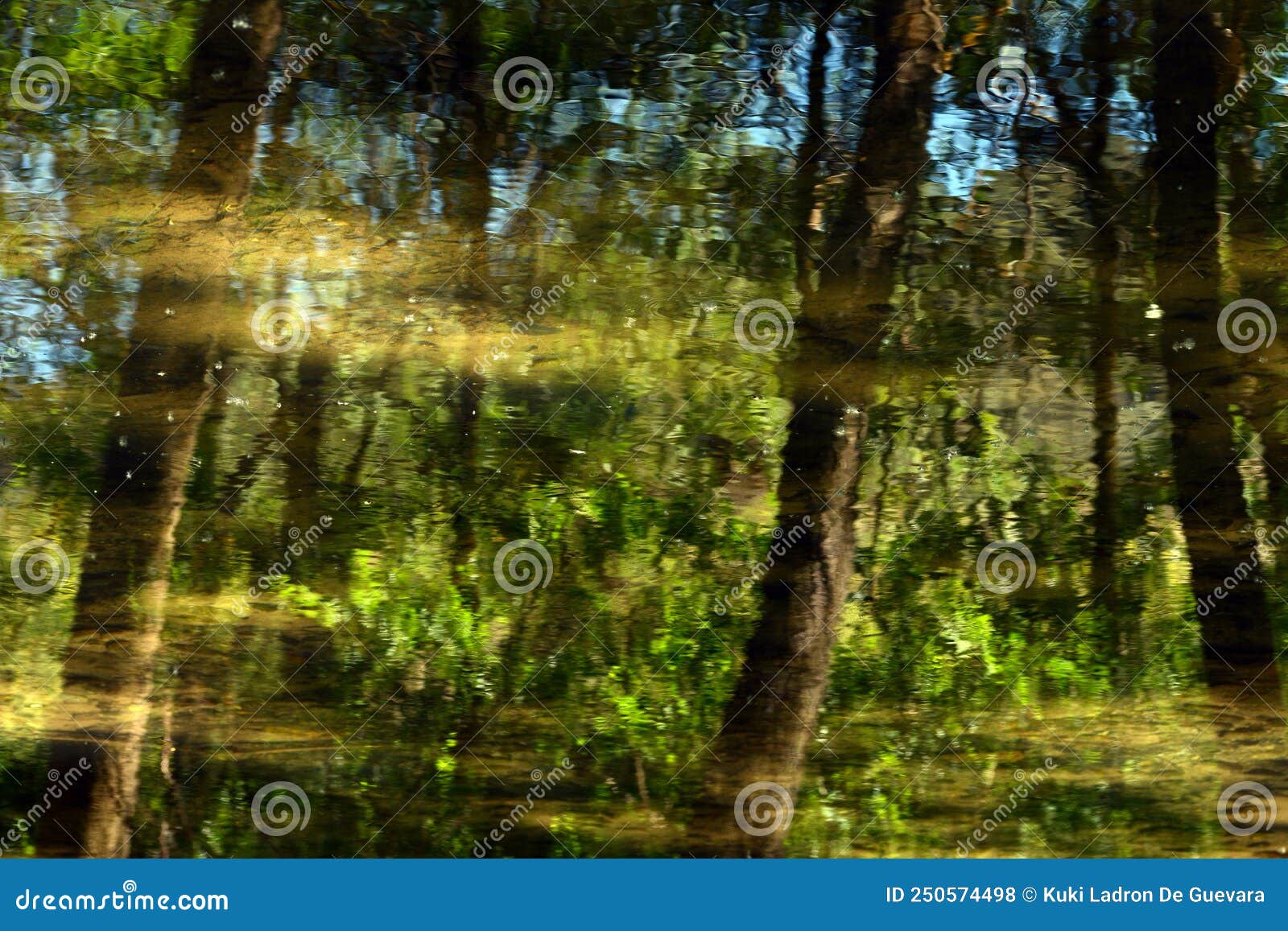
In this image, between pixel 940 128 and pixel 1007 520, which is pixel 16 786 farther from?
pixel 940 128

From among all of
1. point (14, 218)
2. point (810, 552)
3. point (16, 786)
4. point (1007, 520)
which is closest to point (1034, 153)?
point (1007, 520)

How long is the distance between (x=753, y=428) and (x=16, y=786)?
138 inches

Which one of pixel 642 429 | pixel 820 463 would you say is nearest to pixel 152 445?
Answer: pixel 642 429

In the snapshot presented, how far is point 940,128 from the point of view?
426 cm

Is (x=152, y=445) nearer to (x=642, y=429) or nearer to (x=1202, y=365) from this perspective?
(x=642, y=429)

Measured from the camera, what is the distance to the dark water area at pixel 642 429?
3938 mm

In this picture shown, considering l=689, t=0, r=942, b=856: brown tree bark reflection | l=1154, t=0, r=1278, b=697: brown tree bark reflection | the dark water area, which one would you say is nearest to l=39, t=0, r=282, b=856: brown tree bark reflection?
the dark water area

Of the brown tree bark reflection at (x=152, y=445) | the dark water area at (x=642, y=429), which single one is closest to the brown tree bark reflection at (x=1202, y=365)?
the dark water area at (x=642, y=429)

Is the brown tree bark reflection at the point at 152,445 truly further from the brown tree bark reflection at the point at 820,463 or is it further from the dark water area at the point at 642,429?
the brown tree bark reflection at the point at 820,463

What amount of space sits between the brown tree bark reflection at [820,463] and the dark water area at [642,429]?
0.06ft

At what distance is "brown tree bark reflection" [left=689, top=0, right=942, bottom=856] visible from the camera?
12.9 ft

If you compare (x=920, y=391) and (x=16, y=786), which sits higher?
(x=920, y=391)

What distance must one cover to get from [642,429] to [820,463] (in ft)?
2.60

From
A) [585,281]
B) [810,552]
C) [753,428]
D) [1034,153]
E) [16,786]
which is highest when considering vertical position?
[1034,153]
